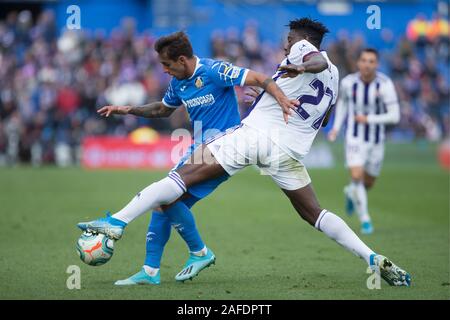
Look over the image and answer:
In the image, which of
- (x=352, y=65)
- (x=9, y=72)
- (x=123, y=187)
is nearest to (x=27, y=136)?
(x=9, y=72)

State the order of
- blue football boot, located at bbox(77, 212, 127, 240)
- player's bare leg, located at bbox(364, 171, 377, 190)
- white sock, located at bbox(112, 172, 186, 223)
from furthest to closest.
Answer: player's bare leg, located at bbox(364, 171, 377, 190)
white sock, located at bbox(112, 172, 186, 223)
blue football boot, located at bbox(77, 212, 127, 240)

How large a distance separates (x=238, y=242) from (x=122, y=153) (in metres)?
14.7

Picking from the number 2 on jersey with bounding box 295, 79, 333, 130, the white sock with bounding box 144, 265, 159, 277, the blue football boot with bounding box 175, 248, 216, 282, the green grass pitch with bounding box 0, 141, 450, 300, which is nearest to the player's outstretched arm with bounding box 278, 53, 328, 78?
the number 2 on jersey with bounding box 295, 79, 333, 130

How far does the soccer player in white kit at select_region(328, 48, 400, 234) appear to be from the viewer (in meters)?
13.0

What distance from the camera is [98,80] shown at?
26.9 metres

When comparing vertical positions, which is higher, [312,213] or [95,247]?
[312,213]

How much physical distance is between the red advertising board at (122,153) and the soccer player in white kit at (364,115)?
40.6 feet

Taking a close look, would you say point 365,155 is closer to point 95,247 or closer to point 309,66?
point 309,66

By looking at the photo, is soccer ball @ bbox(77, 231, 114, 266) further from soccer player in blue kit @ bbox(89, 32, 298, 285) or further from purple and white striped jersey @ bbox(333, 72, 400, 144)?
purple and white striped jersey @ bbox(333, 72, 400, 144)

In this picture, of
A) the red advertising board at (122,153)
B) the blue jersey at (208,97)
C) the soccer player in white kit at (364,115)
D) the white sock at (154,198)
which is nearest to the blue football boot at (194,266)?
the white sock at (154,198)

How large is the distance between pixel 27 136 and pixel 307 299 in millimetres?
19747

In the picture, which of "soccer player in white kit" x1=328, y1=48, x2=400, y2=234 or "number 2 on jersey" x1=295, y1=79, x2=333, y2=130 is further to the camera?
"soccer player in white kit" x1=328, y1=48, x2=400, y2=234

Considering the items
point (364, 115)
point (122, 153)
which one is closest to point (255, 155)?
point (364, 115)
